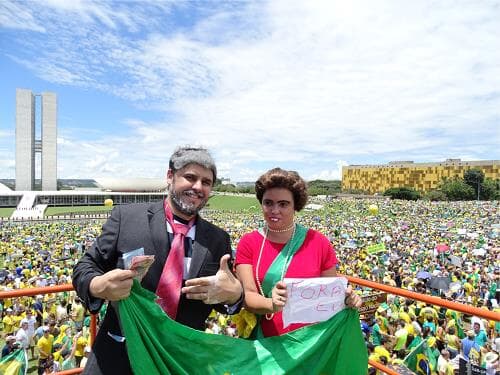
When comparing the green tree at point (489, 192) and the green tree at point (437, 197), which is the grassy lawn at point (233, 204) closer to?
the green tree at point (437, 197)

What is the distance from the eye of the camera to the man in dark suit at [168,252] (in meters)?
1.86

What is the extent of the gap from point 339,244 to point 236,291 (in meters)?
21.9

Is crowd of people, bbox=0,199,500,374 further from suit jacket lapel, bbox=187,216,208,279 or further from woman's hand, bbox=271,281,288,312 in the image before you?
suit jacket lapel, bbox=187,216,208,279

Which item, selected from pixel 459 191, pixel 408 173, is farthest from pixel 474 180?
pixel 408 173

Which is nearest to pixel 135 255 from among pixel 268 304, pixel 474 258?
pixel 268 304

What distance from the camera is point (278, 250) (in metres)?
2.50

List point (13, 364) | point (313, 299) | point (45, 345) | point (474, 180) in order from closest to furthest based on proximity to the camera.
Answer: point (313, 299) → point (13, 364) → point (45, 345) → point (474, 180)

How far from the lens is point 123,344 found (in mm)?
1979

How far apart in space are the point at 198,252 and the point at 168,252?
154mm

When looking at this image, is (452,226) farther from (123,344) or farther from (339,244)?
(123,344)

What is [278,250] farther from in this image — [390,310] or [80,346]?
[390,310]

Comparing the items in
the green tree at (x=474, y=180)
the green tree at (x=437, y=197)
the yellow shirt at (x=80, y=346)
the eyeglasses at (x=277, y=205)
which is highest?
the green tree at (x=474, y=180)

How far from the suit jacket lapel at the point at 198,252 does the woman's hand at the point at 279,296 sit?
476 millimetres

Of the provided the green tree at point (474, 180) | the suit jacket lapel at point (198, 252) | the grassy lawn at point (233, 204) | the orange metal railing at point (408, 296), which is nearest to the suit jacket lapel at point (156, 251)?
the suit jacket lapel at point (198, 252)
